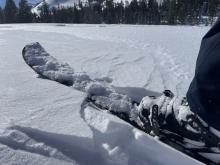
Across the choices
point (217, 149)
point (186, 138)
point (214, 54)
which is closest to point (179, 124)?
point (186, 138)

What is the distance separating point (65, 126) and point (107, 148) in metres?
0.29

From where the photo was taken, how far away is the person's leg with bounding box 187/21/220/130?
1401mm

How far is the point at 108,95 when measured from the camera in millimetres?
→ 2230

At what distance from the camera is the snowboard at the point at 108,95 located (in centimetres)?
160

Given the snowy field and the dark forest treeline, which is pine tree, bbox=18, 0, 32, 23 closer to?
the dark forest treeline

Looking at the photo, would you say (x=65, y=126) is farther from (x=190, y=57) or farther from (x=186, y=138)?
(x=190, y=57)

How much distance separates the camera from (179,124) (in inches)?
66.7

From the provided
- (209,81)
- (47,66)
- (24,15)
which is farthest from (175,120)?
(24,15)

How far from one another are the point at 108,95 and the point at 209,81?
0.95 m

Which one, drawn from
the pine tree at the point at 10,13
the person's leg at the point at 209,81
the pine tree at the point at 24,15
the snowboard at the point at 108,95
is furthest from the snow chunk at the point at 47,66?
the pine tree at the point at 10,13

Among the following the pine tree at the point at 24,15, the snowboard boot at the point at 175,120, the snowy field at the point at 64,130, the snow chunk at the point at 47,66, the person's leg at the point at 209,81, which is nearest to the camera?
the snowy field at the point at 64,130

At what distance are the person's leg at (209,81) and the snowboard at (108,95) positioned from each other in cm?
19

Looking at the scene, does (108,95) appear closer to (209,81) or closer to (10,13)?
(209,81)

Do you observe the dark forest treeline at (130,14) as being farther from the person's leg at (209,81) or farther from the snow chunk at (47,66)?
the person's leg at (209,81)
